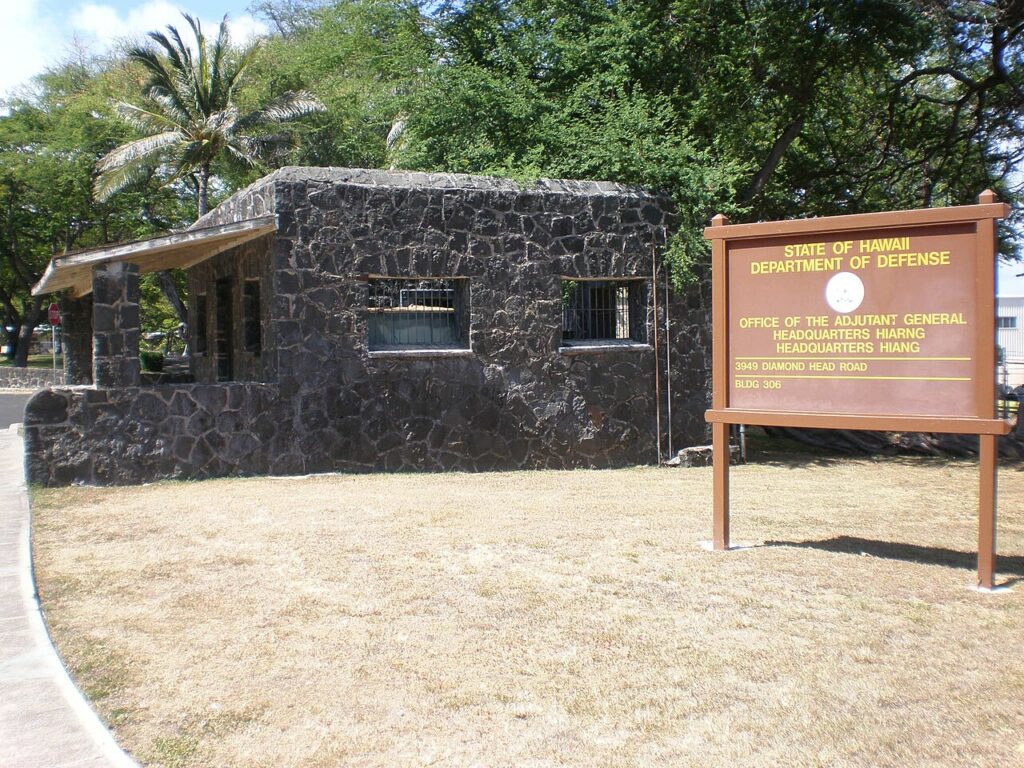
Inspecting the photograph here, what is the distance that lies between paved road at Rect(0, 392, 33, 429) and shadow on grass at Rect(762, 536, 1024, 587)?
14.1 meters

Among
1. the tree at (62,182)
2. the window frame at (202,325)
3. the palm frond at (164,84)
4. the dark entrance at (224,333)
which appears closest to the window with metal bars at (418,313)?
the dark entrance at (224,333)

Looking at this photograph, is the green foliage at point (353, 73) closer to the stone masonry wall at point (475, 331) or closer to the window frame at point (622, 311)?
the stone masonry wall at point (475, 331)

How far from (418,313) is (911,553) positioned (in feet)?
23.0

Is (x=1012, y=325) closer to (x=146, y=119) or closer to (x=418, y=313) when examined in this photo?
(x=146, y=119)

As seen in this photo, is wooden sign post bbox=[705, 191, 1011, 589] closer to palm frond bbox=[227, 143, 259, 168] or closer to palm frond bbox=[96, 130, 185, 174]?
palm frond bbox=[227, 143, 259, 168]

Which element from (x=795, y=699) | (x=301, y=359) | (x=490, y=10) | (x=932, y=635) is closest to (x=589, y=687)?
(x=795, y=699)

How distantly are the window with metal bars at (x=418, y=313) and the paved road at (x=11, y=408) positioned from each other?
8.19m

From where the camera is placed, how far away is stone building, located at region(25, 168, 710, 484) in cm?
1098

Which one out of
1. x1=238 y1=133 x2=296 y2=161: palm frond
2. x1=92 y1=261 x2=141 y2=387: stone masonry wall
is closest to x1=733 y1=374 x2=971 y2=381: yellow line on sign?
x1=92 y1=261 x2=141 y2=387: stone masonry wall

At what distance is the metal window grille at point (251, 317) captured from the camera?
13.6 metres

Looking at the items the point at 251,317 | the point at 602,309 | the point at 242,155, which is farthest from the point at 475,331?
the point at 242,155

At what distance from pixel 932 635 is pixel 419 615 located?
9.58 ft

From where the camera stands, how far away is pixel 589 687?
4.71m

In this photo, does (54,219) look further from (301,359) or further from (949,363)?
(949,363)
